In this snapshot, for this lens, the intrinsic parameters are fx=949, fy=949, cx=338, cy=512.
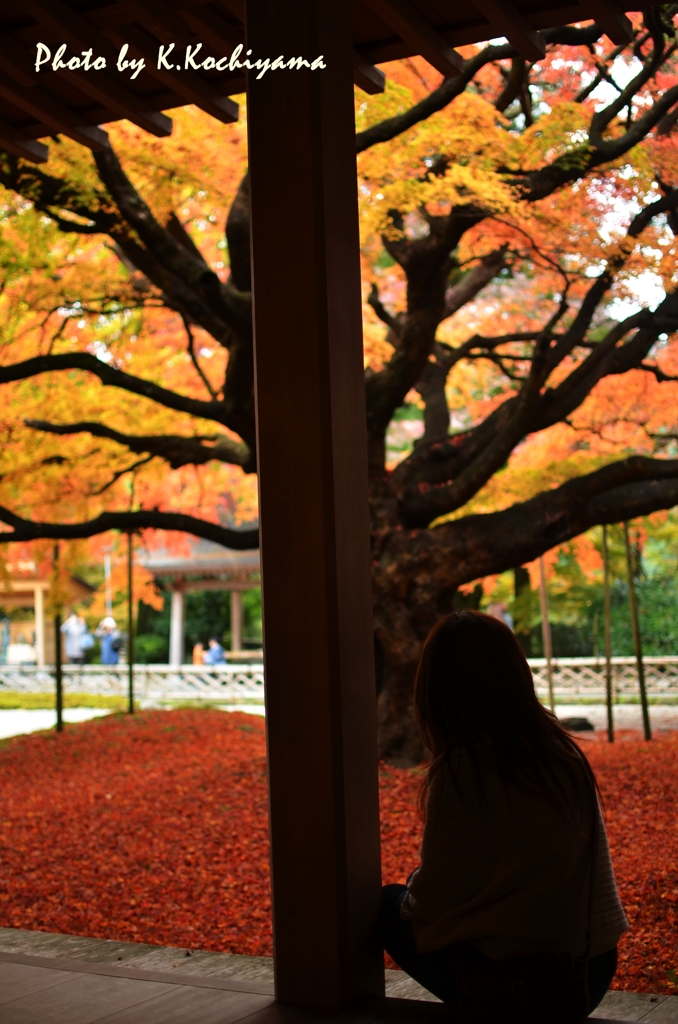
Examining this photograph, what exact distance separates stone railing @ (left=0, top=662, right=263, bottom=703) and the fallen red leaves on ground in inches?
273

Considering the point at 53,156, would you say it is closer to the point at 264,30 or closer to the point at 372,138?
the point at 372,138

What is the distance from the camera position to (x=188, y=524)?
8.68 meters

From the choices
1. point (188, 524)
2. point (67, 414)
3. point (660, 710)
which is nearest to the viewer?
point (188, 524)

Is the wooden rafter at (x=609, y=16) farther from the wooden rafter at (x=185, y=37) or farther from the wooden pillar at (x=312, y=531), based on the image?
the wooden pillar at (x=312, y=531)

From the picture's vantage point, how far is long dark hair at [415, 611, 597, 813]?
2133 mm

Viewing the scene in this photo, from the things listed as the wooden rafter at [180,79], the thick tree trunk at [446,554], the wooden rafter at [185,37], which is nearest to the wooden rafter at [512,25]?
the wooden rafter at [185,37]

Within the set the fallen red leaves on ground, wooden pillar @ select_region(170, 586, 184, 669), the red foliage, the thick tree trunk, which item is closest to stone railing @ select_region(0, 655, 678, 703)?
wooden pillar @ select_region(170, 586, 184, 669)

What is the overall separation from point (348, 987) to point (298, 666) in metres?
0.83

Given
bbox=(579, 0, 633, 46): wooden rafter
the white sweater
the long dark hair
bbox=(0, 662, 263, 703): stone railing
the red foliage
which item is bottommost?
the red foliage

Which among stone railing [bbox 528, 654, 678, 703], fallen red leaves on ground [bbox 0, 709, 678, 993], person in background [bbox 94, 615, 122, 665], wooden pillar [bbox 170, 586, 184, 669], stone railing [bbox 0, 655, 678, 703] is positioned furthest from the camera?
person in background [bbox 94, 615, 122, 665]

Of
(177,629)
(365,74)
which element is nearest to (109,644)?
(177,629)

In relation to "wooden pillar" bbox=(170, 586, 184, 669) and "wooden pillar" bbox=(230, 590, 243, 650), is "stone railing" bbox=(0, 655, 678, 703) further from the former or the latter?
"wooden pillar" bbox=(230, 590, 243, 650)

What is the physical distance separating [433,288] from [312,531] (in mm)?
5673

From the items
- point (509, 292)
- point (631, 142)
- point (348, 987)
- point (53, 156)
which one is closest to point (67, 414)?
point (53, 156)
